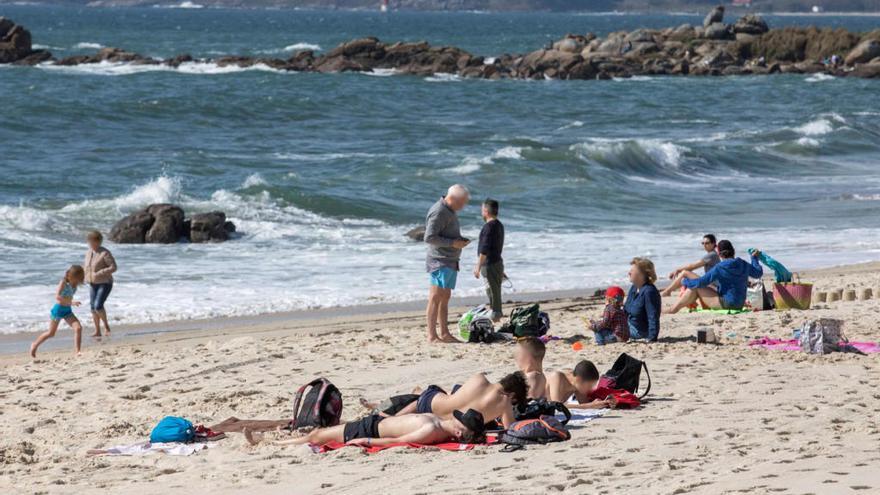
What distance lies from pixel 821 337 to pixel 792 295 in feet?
7.94

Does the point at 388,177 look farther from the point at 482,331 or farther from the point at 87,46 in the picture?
the point at 87,46

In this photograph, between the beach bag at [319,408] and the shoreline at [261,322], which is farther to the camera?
the shoreline at [261,322]

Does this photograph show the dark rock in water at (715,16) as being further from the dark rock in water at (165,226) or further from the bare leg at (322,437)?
the bare leg at (322,437)

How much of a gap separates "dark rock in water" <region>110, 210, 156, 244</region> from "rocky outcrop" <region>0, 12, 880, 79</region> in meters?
42.0

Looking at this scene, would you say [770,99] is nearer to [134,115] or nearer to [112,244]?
[134,115]

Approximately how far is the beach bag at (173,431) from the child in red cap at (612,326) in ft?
13.1

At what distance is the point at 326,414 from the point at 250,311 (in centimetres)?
615

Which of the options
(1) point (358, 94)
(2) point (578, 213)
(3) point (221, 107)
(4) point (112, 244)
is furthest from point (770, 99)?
(4) point (112, 244)

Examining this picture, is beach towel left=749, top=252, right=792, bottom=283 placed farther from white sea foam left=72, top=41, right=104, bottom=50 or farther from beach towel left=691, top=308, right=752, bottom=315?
white sea foam left=72, top=41, right=104, bottom=50

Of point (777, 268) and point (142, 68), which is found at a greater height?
point (142, 68)

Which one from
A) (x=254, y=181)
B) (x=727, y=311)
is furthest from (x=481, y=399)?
(x=254, y=181)

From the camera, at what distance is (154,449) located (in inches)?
314

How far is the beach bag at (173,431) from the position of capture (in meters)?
8.08

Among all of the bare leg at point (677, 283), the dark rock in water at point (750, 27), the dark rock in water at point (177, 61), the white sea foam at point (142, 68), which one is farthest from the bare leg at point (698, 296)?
the dark rock in water at point (750, 27)
